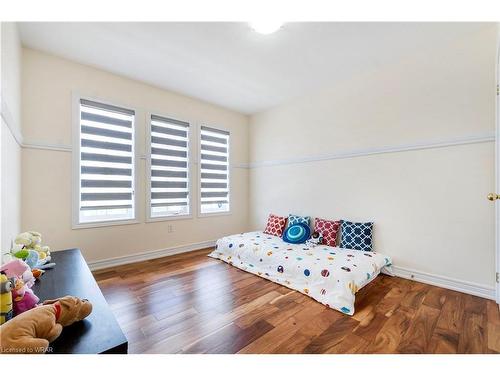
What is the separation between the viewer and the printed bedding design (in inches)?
80.7

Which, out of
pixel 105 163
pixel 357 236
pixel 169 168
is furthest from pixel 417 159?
pixel 105 163

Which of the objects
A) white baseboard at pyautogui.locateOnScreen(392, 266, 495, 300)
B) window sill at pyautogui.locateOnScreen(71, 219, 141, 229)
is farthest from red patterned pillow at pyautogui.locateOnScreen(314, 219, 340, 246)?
window sill at pyautogui.locateOnScreen(71, 219, 141, 229)

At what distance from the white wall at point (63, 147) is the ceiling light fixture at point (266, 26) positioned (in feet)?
6.26

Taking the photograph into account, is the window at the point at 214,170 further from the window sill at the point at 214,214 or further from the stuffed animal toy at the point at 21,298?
the stuffed animal toy at the point at 21,298

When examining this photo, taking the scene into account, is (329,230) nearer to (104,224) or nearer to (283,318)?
(283,318)

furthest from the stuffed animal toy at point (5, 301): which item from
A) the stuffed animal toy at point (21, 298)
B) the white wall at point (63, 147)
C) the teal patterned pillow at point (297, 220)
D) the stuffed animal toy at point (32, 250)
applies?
the teal patterned pillow at point (297, 220)

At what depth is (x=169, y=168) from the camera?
3.45 metres

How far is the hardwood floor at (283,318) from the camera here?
1.45 metres

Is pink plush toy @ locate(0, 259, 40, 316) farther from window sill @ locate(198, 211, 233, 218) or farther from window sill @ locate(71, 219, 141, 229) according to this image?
window sill @ locate(198, 211, 233, 218)

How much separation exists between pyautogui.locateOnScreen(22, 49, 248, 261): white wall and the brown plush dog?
2107mm

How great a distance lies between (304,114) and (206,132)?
A: 1.68 m
